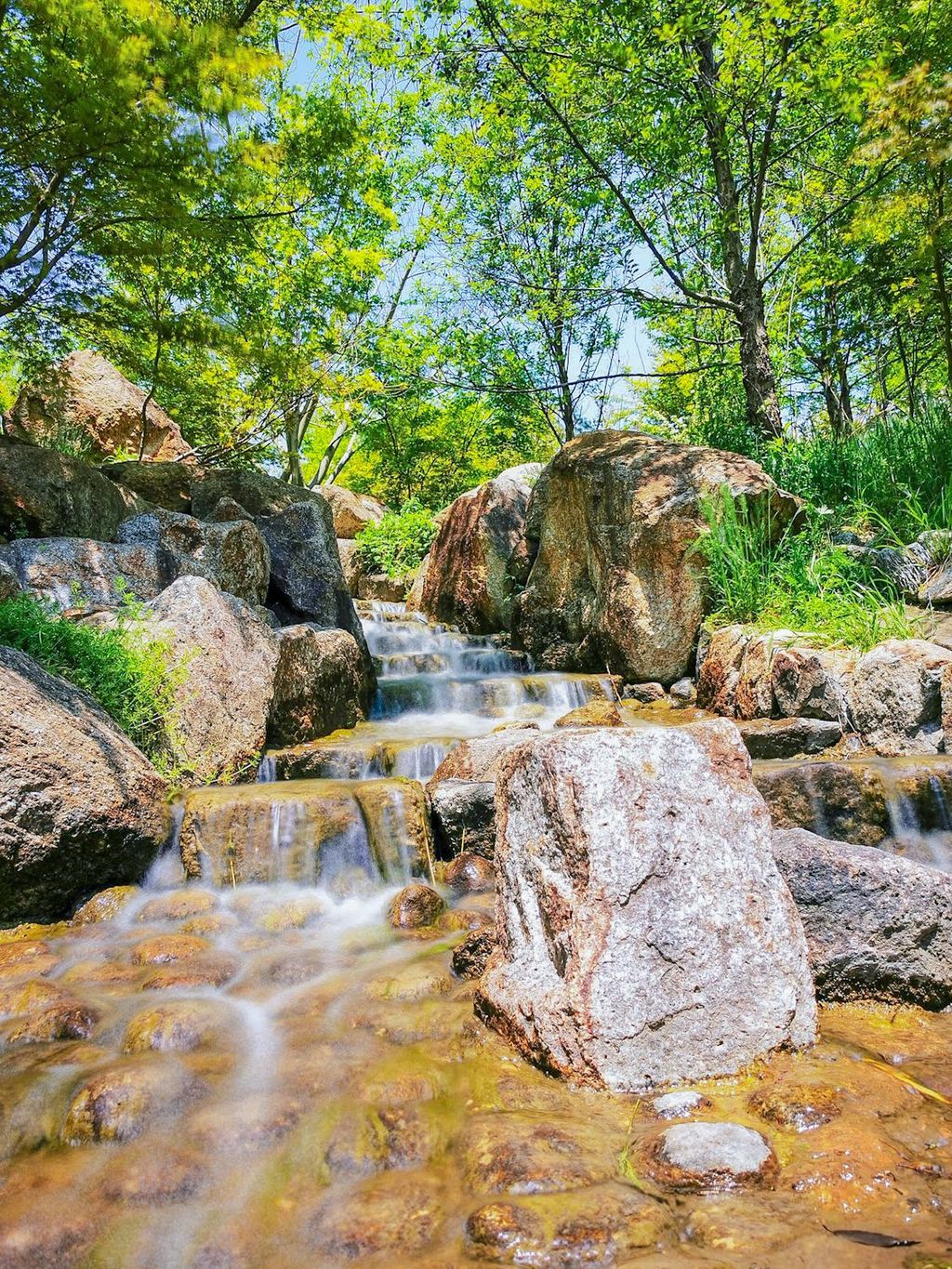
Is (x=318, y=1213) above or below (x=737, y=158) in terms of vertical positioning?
below

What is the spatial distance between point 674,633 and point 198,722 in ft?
16.5

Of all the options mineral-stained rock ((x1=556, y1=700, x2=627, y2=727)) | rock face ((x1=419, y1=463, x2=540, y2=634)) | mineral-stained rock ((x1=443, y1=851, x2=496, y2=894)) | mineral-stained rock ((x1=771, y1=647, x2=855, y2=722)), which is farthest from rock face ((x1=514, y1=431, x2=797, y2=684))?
mineral-stained rock ((x1=443, y1=851, x2=496, y2=894))

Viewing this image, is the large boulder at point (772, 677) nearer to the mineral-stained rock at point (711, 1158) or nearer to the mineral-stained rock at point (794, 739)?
the mineral-stained rock at point (794, 739)

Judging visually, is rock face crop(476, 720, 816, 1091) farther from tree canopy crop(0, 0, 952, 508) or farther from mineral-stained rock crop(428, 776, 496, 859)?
tree canopy crop(0, 0, 952, 508)

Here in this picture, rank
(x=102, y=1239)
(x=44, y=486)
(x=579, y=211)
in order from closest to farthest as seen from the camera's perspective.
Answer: (x=102, y=1239), (x=44, y=486), (x=579, y=211)

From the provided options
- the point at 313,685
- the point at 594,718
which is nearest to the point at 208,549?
the point at 313,685

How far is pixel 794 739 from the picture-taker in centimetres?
589

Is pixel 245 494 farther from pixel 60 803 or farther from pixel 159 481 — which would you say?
pixel 60 803

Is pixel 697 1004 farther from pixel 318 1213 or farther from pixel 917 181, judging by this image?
pixel 917 181

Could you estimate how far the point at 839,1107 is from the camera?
90.2 inches

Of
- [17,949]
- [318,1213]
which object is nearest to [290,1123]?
[318,1213]

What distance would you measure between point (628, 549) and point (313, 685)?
153 inches

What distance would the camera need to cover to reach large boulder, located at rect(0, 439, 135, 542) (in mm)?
7453

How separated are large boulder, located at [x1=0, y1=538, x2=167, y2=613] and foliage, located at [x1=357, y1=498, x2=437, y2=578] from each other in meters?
8.00
